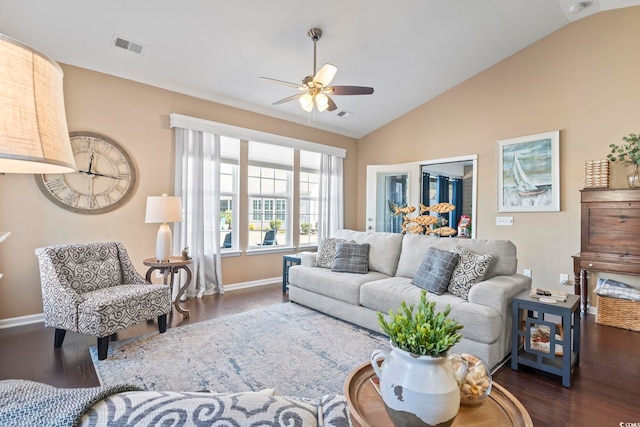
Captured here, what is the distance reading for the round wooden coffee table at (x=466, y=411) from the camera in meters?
0.99

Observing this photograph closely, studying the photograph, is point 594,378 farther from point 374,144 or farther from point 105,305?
point 374,144

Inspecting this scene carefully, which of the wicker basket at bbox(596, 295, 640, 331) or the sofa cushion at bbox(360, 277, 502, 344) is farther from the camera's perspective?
the wicker basket at bbox(596, 295, 640, 331)

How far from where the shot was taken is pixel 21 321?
10.8 ft

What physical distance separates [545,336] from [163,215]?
367 cm

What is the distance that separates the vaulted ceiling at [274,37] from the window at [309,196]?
135 cm

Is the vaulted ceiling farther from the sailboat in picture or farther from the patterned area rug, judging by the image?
the patterned area rug

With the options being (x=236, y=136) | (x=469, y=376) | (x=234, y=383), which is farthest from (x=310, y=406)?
(x=236, y=136)

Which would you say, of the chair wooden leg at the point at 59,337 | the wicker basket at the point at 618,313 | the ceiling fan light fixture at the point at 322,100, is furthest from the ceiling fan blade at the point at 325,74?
the wicker basket at the point at 618,313

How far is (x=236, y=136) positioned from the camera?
4.73 meters

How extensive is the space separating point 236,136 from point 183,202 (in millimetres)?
1270

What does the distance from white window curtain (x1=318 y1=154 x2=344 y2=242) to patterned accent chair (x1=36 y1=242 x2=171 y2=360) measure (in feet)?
11.2

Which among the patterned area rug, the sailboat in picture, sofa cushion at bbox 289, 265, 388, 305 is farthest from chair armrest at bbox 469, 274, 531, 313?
the sailboat in picture

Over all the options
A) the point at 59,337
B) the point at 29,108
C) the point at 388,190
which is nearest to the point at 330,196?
Result: the point at 388,190

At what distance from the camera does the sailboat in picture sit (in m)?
4.33
